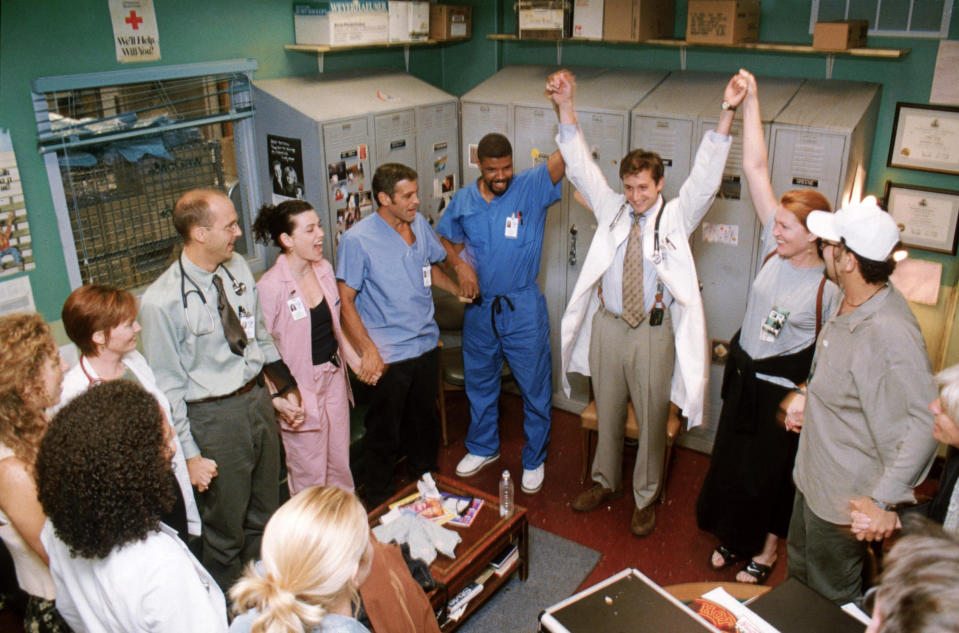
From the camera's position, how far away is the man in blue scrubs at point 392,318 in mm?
3285

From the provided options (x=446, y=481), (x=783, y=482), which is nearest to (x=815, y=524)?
(x=783, y=482)

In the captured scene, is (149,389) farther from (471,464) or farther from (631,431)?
(631,431)

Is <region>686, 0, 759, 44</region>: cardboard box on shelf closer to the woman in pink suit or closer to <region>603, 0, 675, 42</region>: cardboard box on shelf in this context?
<region>603, 0, 675, 42</region>: cardboard box on shelf

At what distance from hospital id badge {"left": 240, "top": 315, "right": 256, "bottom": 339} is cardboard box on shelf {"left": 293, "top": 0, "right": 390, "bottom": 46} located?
1772mm

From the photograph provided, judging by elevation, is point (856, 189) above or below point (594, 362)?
above

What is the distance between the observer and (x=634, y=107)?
3.80 metres

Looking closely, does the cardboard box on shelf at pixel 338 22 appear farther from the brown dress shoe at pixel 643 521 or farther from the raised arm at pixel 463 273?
the brown dress shoe at pixel 643 521

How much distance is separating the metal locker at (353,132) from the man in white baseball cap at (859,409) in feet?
7.75

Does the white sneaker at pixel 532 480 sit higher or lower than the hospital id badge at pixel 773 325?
lower

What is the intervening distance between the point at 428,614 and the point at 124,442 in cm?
95

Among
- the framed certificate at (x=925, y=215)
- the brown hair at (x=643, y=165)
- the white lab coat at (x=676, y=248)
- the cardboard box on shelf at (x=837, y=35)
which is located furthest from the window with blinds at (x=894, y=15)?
the brown hair at (x=643, y=165)

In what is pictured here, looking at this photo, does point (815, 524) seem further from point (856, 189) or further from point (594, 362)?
point (856, 189)

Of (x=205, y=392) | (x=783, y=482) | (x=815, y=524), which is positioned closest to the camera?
(x=815, y=524)

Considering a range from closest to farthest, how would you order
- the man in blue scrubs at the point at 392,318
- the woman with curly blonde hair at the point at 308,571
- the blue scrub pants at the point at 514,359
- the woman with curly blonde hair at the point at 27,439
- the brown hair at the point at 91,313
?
the woman with curly blonde hair at the point at 308,571 < the woman with curly blonde hair at the point at 27,439 < the brown hair at the point at 91,313 < the man in blue scrubs at the point at 392,318 < the blue scrub pants at the point at 514,359
